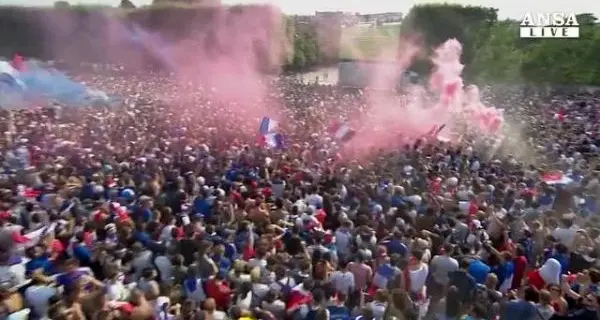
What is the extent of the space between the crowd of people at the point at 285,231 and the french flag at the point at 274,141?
1.72 ft

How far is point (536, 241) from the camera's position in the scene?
930cm

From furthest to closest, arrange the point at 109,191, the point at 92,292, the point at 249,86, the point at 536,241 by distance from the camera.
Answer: the point at 249,86
the point at 109,191
the point at 536,241
the point at 92,292

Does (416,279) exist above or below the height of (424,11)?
below

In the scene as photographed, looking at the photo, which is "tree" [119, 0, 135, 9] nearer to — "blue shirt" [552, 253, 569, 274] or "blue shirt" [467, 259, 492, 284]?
"blue shirt" [552, 253, 569, 274]

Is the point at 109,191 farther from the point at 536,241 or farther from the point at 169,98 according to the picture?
the point at 169,98

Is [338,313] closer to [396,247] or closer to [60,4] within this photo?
[396,247]

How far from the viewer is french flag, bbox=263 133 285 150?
671 inches

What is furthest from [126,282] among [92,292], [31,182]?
[31,182]

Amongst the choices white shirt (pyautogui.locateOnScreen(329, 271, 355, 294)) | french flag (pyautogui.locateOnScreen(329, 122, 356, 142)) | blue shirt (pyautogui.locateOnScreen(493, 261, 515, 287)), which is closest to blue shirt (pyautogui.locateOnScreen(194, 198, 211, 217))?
white shirt (pyautogui.locateOnScreen(329, 271, 355, 294))

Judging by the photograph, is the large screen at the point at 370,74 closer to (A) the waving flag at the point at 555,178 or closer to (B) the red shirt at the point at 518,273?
(A) the waving flag at the point at 555,178

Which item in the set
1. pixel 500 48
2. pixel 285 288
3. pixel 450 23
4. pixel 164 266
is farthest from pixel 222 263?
pixel 450 23

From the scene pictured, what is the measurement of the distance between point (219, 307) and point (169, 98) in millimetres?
20357

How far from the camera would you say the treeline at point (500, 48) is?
45781 mm

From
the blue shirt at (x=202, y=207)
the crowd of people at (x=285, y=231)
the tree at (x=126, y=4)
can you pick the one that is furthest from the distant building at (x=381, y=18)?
the blue shirt at (x=202, y=207)
